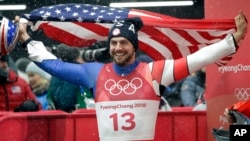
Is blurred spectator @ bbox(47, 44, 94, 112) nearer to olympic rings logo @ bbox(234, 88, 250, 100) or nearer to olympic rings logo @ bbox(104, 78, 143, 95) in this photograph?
olympic rings logo @ bbox(104, 78, 143, 95)

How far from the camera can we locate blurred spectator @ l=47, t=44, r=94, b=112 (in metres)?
13.5

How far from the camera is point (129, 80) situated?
10789 millimetres

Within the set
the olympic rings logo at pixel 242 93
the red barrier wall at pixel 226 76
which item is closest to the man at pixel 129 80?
the red barrier wall at pixel 226 76

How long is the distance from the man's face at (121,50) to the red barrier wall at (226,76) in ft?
3.70

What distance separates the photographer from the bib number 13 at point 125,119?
35.0 ft

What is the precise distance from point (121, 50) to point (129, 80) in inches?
14.5

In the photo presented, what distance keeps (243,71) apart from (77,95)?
337cm

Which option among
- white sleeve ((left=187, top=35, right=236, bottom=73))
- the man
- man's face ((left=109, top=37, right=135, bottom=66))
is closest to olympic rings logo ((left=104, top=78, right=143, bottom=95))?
the man

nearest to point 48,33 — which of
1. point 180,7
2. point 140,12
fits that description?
point 140,12

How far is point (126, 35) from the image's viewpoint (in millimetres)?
10664

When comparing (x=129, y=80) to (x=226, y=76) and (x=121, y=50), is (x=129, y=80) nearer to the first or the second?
(x=121, y=50)

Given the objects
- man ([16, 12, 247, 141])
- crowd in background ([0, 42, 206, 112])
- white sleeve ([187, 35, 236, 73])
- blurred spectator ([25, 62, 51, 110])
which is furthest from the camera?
blurred spectator ([25, 62, 51, 110])

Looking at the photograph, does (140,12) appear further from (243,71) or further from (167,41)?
(243,71)

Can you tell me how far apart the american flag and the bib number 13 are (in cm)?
109
